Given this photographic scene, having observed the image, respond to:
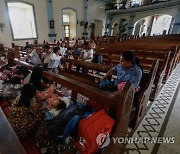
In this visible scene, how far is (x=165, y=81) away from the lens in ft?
11.6

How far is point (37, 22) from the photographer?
888cm

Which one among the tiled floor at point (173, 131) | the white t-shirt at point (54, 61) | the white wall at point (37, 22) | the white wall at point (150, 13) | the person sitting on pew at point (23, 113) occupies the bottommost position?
the tiled floor at point (173, 131)

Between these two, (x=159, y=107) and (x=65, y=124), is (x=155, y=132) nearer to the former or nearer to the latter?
(x=159, y=107)

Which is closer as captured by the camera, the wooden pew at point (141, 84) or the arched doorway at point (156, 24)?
the wooden pew at point (141, 84)

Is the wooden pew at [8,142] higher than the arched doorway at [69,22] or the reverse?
the reverse

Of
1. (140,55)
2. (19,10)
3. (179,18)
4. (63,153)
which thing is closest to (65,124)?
(63,153)

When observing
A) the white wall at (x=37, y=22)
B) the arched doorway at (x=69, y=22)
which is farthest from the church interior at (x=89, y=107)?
the arched doorway at (x=69, y=22)

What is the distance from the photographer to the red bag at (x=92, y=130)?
3.18 ft

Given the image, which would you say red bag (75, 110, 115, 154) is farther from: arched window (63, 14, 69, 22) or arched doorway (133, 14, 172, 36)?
arched doorway (133, 14, 172, 36)

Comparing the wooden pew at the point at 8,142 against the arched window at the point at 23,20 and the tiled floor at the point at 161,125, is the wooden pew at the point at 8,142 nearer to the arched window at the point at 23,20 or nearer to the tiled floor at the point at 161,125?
the tiled floor at the point at 161,125

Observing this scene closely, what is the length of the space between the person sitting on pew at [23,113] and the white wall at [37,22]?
8.16 m

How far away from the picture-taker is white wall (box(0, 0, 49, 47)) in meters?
7.46

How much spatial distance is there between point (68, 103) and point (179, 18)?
41.9ft

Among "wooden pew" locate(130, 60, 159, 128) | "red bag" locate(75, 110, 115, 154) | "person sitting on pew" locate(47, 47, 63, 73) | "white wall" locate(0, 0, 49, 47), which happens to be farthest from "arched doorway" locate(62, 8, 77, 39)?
"red bag" locate(75, 110, 115, 154)
